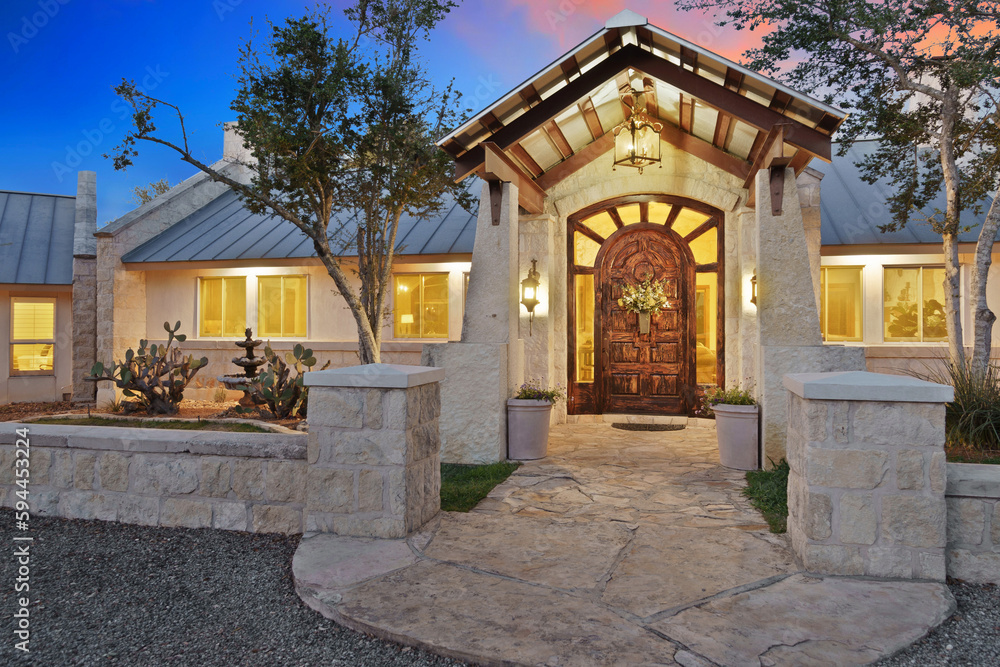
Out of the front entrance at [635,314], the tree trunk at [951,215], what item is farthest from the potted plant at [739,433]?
the tree trunk at [951,215]

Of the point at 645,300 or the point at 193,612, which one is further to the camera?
the point at 645,300

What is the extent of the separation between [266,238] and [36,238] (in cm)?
567

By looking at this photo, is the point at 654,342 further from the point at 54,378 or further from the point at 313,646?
the point at 54,378

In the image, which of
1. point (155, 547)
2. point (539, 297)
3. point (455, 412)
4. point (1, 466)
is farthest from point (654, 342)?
point (1, 466)

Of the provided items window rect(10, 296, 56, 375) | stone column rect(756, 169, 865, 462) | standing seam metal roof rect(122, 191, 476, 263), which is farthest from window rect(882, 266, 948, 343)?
window rect(10, 296, 56, 375)

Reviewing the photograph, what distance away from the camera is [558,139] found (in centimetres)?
786

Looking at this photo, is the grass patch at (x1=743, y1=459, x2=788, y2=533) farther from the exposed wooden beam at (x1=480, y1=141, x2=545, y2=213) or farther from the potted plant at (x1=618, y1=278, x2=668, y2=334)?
the exposed wooden beam at (x1=480, y1=141, x2=545, y2=213)

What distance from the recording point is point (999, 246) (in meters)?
8.99

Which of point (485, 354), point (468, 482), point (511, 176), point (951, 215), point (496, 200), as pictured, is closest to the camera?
point (468, 482)

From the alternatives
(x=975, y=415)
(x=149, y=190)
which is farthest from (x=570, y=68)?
(x=149, y=190)

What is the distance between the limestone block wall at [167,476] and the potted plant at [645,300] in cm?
569

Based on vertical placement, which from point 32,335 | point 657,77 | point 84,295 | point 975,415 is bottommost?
point 975,415

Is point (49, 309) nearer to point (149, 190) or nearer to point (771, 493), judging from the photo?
point (771, 493)

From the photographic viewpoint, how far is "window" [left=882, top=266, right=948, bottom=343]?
376 inches
